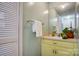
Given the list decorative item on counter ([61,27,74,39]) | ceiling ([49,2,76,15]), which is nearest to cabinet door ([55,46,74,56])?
decorative item on counter ([61,27,74,39])

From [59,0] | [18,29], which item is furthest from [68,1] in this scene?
[18,29]

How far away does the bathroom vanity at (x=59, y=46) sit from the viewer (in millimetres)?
999

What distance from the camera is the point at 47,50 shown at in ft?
3.35

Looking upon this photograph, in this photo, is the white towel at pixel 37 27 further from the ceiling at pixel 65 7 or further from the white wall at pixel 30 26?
the ceiling at pixel 65 7

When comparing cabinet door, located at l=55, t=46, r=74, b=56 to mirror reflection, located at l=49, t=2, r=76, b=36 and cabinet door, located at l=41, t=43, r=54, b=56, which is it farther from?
mirror reflection, located at l=49, t=2, r=76, b=36

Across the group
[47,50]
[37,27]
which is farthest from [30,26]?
[47,50]

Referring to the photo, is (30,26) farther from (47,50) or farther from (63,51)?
(63,51)

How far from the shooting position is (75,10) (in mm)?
1026

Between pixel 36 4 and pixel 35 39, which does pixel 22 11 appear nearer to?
pixel 36 4

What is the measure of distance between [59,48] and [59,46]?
19mm

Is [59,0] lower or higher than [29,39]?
higher

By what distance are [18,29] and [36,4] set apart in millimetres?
306

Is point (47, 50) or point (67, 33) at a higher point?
point (67, 33)

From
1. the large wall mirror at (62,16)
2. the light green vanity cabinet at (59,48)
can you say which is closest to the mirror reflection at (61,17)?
the large wall mirror at (62,16)
